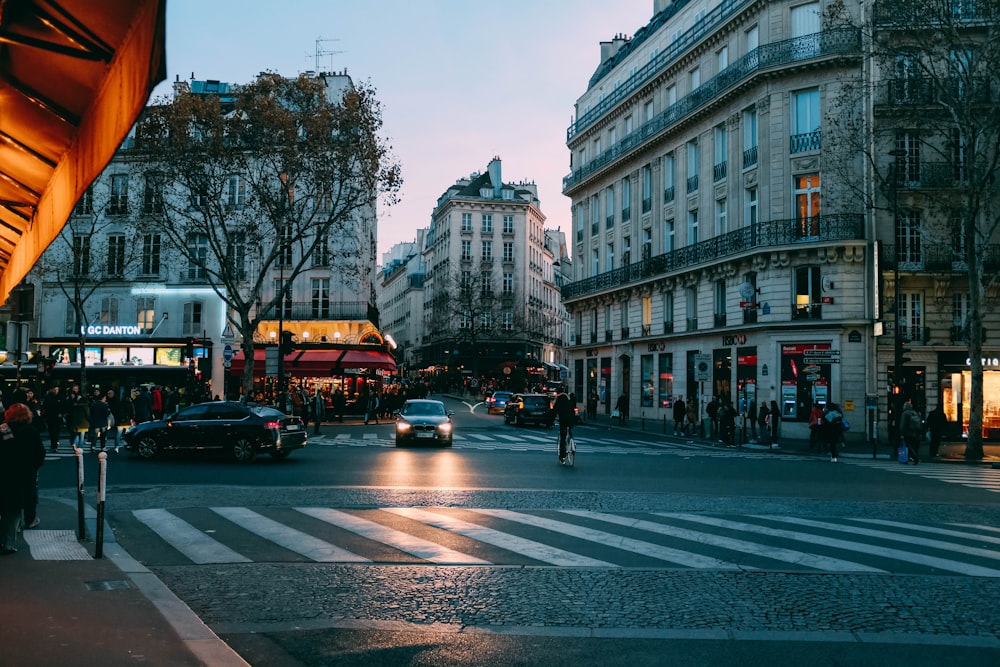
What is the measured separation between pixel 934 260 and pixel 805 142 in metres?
7.09

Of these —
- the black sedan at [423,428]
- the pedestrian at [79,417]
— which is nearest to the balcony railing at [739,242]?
the black sedan at [423,428]

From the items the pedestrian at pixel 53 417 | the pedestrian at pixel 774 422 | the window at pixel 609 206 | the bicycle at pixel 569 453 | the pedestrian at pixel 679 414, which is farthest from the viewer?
the window at pixel 609 206

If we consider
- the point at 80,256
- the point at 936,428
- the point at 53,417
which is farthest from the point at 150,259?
the point at 936,428

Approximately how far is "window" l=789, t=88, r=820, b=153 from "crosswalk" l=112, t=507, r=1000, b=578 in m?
27.0

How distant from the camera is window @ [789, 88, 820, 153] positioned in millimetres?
36688

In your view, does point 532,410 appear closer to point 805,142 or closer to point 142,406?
point 805,142

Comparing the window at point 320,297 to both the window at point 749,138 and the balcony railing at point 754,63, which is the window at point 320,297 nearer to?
the balcony railing at point 754,63

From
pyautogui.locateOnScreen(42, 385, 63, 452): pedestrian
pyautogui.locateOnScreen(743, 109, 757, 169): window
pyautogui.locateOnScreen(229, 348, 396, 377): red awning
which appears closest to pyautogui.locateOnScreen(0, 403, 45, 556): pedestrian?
pyautogui.locateOnScreen(42, 385, 63, 452): pedestrian

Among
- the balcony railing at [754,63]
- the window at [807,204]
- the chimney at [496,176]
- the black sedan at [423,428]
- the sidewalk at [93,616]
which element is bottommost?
the sidewalk at [93,616]

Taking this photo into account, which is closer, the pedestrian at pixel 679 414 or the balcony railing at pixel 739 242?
the balcony railing at pixel 739 242

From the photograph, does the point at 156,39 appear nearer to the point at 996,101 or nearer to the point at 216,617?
the point at 216,617

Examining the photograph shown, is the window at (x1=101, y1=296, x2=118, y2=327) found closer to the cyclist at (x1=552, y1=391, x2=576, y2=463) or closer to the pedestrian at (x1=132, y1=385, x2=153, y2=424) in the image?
the pedestrian at (x1=132, y1=385, x2=153, y2=424)

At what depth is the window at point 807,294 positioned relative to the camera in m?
36.2

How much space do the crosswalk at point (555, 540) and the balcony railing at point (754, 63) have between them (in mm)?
28432
